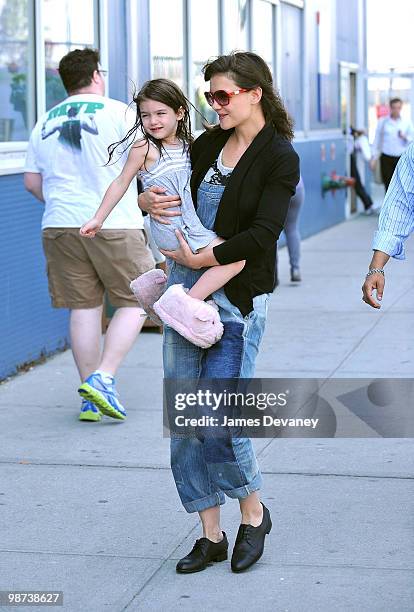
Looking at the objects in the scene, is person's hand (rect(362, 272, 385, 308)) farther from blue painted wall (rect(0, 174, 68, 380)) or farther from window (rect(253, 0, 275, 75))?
window (rect(253, 0, 275, 75))

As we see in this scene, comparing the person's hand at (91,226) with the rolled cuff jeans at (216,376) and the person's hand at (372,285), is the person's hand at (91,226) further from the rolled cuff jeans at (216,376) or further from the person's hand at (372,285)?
the person's hand at (372,285)

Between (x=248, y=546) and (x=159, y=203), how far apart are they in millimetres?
1203

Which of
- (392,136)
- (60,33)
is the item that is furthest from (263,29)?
(60,33)

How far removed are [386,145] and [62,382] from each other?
1219 cm

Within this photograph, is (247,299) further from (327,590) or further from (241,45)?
(241,45)

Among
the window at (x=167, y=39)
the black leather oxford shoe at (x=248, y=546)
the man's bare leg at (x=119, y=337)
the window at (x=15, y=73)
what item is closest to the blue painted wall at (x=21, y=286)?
the window at (x=15, y=73)

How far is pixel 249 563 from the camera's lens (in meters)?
4.29

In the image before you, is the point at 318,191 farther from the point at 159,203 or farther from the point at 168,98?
the point at 159,203

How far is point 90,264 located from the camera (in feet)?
21.8

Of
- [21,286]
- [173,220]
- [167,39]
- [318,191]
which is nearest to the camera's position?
[173,220]

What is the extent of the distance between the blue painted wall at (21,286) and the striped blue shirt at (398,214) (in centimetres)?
369

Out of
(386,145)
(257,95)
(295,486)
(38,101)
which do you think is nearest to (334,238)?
(386,145)

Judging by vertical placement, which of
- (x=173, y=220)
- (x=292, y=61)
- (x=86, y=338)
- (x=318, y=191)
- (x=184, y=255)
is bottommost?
(x=318, y=191)

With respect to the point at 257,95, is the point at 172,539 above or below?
below
